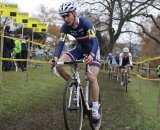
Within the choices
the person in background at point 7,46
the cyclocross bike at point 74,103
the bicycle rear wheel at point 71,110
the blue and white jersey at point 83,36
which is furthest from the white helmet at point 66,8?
the person in background at point 7,46

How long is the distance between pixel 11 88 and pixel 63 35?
568cm

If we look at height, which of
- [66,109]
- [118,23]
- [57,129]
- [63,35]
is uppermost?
[118,23]

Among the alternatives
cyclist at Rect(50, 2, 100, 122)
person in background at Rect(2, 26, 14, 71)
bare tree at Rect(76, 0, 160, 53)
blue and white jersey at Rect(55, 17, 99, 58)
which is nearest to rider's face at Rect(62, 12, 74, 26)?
cyclist at Rect(50, 2, 100, 122)

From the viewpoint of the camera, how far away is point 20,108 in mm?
9172

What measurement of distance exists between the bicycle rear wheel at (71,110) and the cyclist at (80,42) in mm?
504

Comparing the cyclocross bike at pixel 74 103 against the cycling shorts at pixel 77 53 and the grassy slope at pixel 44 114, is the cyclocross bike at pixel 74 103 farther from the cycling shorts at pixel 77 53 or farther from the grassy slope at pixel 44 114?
the grassy slope at pixel 44 114

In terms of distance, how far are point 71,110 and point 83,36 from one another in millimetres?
1439

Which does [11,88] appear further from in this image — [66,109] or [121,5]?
[121,5]

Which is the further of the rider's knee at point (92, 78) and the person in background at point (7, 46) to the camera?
the person in background at point (7, 46)

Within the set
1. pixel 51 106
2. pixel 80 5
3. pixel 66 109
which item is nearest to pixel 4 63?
pixel 51 106

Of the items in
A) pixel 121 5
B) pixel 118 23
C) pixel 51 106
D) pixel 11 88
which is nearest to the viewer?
pixel 51 106

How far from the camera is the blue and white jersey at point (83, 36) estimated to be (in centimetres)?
705

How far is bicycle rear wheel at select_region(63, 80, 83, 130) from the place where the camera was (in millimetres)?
6259

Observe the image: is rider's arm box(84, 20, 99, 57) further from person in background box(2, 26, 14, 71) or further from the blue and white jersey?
person in background box(2, 26, 14, 71)
